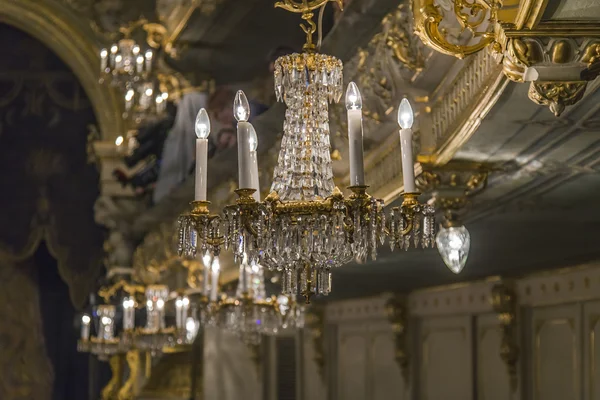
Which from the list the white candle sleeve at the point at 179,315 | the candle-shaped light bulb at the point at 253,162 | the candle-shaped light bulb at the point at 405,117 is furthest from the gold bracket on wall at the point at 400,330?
the candle-shaped light bulb at the point at 405,117

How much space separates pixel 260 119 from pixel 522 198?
2.25 meters

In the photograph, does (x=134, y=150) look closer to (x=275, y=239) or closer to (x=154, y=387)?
(x=154, y=387)

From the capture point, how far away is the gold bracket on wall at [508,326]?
9.47m

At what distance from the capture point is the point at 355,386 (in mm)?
13203

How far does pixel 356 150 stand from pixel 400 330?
332 inches

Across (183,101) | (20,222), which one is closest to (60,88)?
(20,222)

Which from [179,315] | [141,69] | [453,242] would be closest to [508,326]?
[179,315]

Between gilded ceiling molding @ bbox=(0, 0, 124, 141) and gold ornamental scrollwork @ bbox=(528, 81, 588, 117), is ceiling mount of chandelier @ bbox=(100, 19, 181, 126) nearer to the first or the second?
gilded ceiling molding @ bbox=(0, 0, 124, 141)

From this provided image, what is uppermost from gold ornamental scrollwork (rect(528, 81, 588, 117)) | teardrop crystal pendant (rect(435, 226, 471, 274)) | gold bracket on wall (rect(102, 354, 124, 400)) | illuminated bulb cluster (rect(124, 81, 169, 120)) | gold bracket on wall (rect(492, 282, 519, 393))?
illuminated bulb cluster (rect(124, 81, 169, 120))

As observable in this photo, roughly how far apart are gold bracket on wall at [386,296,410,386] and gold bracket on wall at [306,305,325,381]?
2.00 metres

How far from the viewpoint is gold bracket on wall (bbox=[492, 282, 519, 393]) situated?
31.1 feet

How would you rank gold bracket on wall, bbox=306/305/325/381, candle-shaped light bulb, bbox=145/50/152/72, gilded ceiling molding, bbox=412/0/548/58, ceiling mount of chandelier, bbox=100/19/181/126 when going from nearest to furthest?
gilded ceiling molding, bbox=412/0/548/58 < gold bracket on wall, bbox=306/305/325/381 < candle-shaped light bulb, bbox=145/50/152/72 < ceiling mount of chandelier, bbox=100/19/181/126

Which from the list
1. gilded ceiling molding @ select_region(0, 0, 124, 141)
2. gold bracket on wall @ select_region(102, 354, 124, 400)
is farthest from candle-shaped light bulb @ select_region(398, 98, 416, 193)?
gilded ceiling molding @ select_region(0, 0, 124, 141)

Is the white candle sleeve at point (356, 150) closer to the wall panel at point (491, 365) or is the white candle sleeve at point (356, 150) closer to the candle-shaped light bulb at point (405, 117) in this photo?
the candle-shaped light bulb at point (405, 117)
